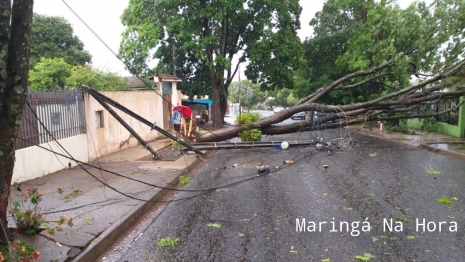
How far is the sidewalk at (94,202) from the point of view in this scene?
4434 mm

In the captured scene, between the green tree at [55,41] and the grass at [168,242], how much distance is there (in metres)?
31.2

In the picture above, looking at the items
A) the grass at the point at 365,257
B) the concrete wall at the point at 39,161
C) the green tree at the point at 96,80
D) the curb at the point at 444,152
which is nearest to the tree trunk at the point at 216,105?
the green tree at the point at 96,80

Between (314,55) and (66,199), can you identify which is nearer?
(66,199)

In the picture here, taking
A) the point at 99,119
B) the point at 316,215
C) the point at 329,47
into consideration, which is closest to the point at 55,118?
the point at 99,119

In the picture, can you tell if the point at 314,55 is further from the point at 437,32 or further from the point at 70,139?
the point at 70,139

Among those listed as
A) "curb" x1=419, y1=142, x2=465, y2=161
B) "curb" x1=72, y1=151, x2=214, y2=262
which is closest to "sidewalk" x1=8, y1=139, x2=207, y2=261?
"curb" x1=72, y1=151, x2=214, y2=262

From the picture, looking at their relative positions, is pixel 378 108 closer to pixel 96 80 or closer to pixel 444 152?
pixel 444 152

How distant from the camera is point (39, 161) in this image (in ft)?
27.8

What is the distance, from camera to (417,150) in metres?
13.0

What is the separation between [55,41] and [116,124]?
24.4m

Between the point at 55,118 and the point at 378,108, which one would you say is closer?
the point at 55,118

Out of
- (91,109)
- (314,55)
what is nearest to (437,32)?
(91,109)

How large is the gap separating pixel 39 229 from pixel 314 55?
28.0m

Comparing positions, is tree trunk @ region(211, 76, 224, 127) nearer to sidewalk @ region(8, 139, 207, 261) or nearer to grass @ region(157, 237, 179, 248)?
sidewalk @ region(8, 139, 207, 261)
